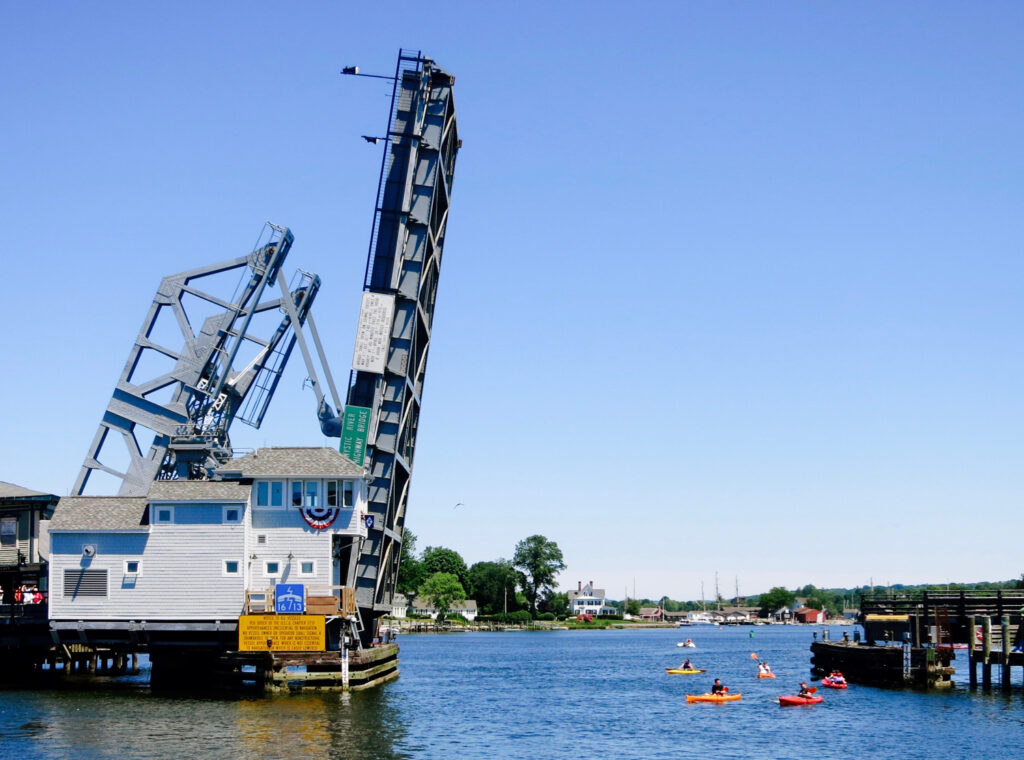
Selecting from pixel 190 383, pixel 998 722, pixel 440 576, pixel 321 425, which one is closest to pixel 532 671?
pixel 321 425

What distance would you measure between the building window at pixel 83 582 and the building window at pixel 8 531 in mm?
10997

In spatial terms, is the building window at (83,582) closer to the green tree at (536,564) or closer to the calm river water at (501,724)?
the calm river water at (501,724)

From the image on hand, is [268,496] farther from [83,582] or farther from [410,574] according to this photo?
[410,574]

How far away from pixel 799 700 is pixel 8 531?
3883 centimetres

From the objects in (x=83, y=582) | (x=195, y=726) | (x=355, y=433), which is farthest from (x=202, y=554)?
(x=195, y=726)

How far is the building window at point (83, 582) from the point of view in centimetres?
5031

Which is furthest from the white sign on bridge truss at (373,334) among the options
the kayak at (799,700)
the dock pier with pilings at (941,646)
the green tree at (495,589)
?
the green tree at (495,589)

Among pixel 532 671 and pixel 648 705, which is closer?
pixel 648 705

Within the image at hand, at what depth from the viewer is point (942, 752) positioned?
3856 centimetres

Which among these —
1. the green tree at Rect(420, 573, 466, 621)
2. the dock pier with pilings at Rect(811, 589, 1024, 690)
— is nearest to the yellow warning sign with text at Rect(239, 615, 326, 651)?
the dock pier with pilings at Rect(811, 589, 1024, 690)

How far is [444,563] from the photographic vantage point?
187m

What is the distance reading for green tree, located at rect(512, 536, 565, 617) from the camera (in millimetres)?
187875

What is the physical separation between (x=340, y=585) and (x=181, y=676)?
8223mm

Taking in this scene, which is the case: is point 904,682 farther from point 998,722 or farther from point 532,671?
point 532,671
